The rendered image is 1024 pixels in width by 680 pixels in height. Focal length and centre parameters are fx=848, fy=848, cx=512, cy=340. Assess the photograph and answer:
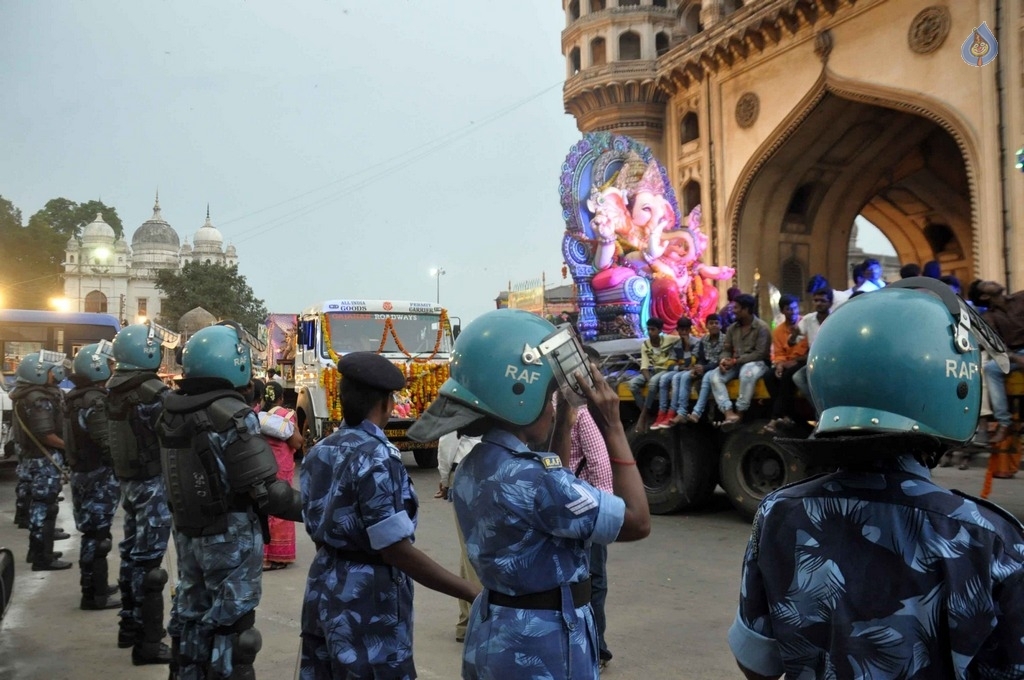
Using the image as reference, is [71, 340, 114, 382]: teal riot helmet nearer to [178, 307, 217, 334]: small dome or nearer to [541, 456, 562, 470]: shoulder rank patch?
[541, 456, 562, 470]: shoulder rank patch

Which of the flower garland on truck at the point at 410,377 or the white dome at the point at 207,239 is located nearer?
the flower garland on truck at the point at 410,377

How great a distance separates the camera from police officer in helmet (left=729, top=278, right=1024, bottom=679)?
140cm

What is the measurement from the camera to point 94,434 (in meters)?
6.30

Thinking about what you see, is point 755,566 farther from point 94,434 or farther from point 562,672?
point 94,434

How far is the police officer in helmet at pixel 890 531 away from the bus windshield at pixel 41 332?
21691 mm

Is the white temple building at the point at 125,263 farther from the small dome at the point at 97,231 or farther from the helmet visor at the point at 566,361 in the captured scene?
the helmet visor at the point at 566,361

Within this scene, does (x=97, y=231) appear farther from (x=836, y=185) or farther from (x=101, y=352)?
(x=101, y=352)

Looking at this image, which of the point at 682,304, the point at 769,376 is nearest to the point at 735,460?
the point at 769,376

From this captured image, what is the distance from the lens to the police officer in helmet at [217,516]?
3795 mm

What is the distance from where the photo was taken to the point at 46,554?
7926 mm

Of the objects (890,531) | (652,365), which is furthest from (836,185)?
(890,531)

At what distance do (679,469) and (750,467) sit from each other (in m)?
0.91

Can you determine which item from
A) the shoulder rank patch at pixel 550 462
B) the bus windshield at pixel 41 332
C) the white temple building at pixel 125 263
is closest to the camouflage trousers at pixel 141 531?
the shoulder rank patch at pixel 550 462

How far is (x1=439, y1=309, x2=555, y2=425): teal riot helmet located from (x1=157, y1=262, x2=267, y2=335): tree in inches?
1845
